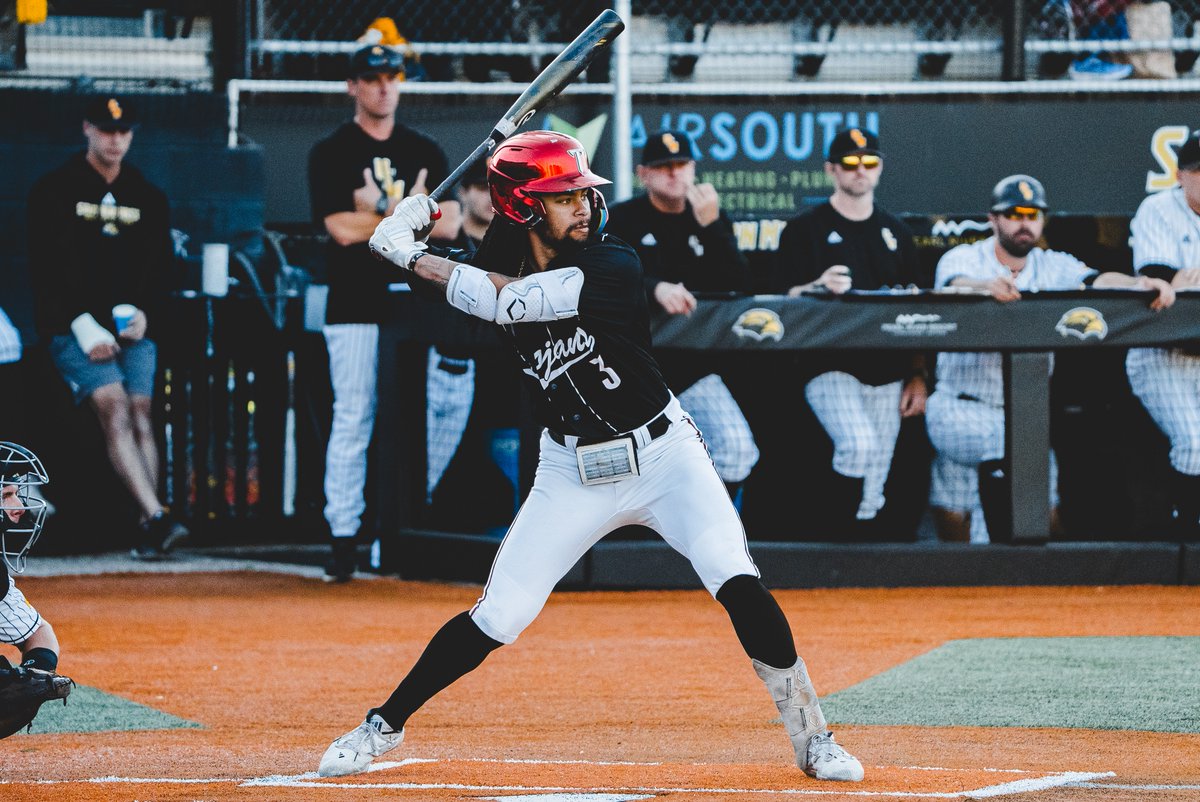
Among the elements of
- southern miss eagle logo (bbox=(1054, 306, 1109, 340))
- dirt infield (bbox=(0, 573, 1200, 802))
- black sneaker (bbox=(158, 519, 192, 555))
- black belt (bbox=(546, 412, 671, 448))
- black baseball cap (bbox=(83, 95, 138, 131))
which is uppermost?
black baseball cap (bbox=(83, 95, 138, 131))

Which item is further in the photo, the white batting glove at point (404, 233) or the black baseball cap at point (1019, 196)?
the black baseball cap at point (1019, 196)

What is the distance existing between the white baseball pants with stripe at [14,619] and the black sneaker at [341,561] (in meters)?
4.05

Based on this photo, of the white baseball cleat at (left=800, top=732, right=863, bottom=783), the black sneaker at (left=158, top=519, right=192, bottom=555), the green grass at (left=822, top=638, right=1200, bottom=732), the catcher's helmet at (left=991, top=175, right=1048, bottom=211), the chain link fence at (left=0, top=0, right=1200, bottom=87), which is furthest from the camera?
the chain link fence at (left=0, top=0, right=1200, bottom=87)

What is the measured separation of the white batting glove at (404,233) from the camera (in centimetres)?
470

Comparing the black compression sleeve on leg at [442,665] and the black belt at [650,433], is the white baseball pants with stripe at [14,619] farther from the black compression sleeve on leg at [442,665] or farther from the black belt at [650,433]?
the black belt at [650,433]

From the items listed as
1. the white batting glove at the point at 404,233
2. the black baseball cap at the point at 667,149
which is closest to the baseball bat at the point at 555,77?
the white batting glove at the point at 404,233

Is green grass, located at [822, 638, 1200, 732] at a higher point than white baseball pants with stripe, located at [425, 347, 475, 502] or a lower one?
lower

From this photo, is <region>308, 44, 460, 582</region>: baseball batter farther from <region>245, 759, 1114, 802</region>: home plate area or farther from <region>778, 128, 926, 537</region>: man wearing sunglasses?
<region>245, 759, 1114, 802</region>: home plate area

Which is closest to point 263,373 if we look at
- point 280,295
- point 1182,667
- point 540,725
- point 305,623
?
point 280,295

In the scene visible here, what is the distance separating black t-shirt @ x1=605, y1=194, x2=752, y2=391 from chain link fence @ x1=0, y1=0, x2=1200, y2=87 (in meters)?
2.56

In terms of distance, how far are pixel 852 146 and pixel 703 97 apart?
256cm

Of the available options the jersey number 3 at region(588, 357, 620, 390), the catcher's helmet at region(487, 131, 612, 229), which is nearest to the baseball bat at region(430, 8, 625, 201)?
the catcher's helmet at region(487, 131, 612, 229)

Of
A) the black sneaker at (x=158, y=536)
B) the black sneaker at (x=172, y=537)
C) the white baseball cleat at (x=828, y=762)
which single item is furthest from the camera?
the black sneaker at (x=172, y=537)

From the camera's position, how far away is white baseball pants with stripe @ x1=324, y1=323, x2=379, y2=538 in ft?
28.0
